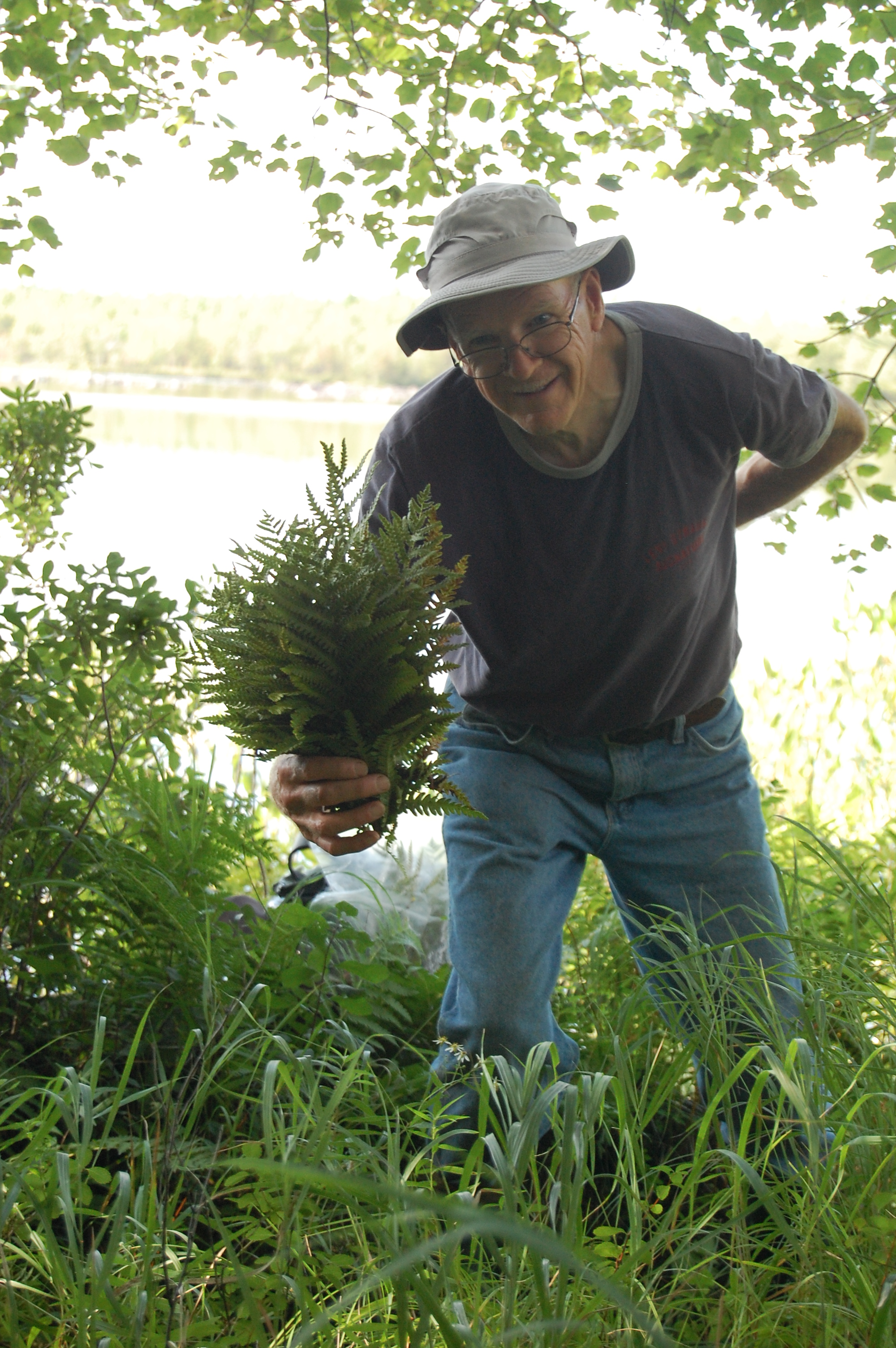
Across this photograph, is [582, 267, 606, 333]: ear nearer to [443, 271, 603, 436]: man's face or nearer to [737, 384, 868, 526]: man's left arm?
[443, 271, 603, 436]: man's face

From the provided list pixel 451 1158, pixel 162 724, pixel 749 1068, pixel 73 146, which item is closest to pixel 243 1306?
pixel 451 1158

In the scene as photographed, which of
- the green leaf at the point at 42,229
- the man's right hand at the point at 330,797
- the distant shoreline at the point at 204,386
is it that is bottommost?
the man's right hand at the point at 330,797

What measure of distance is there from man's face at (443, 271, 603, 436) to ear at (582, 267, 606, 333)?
3cm

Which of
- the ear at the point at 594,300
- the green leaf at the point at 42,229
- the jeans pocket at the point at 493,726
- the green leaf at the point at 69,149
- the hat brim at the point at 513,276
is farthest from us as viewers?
the green leaf at the point at 69,149

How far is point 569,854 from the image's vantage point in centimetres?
243

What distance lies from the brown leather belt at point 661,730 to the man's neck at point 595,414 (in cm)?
60

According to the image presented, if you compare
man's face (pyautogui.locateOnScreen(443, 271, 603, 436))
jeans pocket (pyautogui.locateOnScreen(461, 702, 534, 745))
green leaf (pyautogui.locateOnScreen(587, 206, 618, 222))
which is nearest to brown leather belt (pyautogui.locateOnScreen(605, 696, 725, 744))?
jeans pocket (pyautogui.locateOnScreen(461, 702, 534, 745))

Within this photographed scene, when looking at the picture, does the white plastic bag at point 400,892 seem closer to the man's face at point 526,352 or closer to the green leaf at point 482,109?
the man's face at point 526,352

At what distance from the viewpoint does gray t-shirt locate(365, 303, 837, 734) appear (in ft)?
7.61

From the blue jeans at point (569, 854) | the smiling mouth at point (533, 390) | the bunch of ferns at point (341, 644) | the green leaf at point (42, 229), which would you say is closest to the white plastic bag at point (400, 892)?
the blue jeans at point (569, 854)

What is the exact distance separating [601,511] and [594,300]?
45 centimetres

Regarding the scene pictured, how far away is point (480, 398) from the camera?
7.81ft

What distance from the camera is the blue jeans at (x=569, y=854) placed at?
7.18 feet

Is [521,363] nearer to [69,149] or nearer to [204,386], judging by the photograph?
[69,149]
